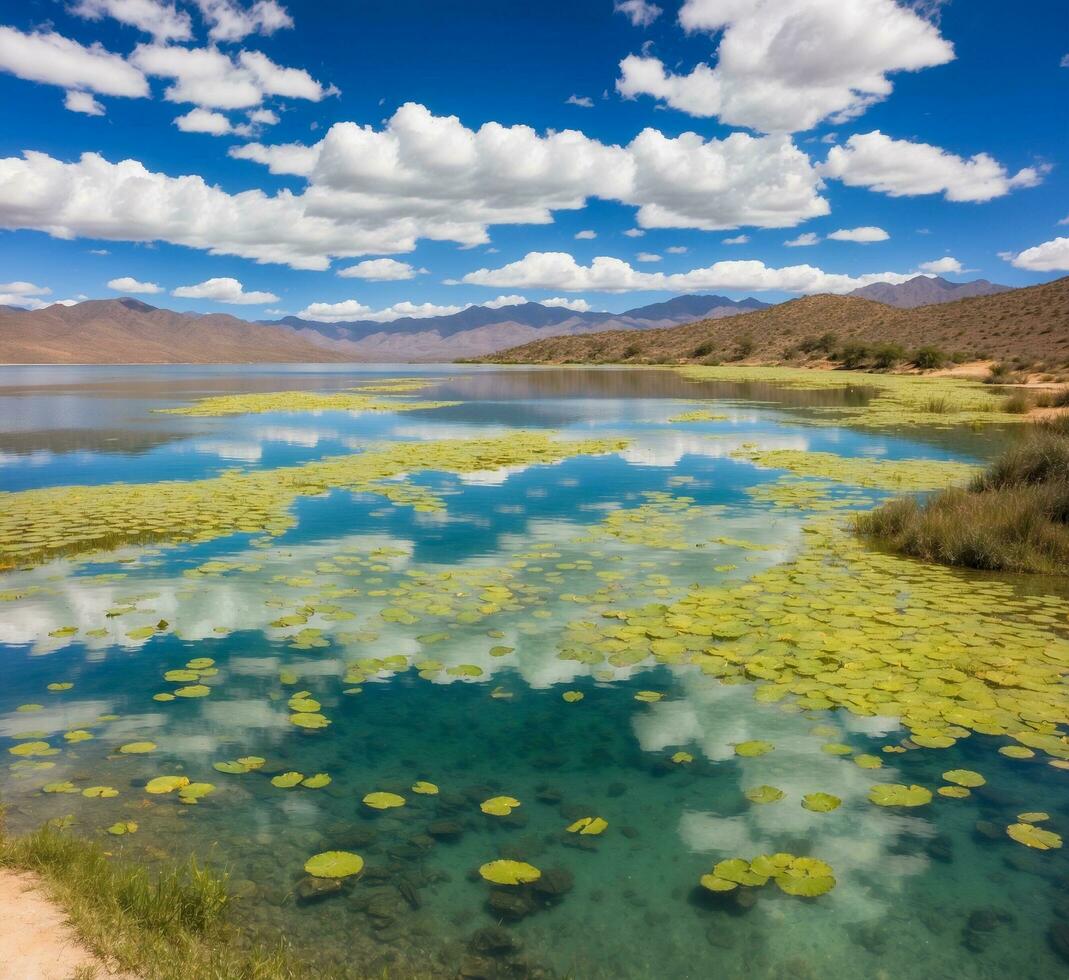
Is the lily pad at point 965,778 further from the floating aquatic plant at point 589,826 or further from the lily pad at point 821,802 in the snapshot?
the floating aquatic plant at point 589,826

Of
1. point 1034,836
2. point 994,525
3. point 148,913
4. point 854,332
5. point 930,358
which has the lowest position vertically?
point 1034,836

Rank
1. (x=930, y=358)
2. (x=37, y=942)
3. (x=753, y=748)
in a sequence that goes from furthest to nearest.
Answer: (x=930, y=358), (x=753, y=748), (x=37, y=942)

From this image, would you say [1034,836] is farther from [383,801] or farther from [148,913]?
[148,913]

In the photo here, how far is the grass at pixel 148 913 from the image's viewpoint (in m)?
3.76

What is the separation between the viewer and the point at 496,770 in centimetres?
570

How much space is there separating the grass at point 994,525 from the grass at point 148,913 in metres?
10.5

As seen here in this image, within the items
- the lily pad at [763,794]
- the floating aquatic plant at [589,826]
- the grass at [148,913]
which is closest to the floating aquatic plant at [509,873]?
the floating aquatic plant at [589,826]

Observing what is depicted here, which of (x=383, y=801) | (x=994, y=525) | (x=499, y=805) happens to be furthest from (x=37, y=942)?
(x=994, y=525)

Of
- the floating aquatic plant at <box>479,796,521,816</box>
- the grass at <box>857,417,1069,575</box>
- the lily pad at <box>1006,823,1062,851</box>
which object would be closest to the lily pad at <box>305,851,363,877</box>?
the floating aquatic plant at <box>479,796,521,816</box>

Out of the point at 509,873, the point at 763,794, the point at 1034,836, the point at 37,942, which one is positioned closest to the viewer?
the point at 37,942

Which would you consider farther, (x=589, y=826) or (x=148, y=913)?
(x=589, y=826)

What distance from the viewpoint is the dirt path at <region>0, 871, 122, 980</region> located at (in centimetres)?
360

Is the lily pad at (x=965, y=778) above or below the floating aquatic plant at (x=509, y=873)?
above

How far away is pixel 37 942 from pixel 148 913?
51 cm
